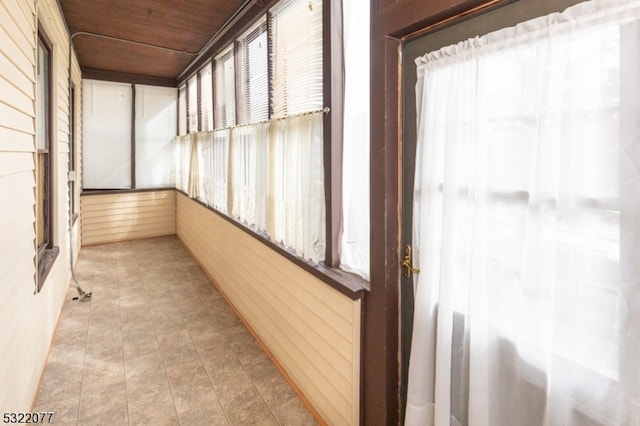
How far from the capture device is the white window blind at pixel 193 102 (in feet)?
17.4

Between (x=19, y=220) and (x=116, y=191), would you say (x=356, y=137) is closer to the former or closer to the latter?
(x=19, y=220)

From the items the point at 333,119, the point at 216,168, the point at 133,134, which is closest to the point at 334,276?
the point at 333,119

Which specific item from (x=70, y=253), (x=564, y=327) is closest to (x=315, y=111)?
(x=564, y=327)

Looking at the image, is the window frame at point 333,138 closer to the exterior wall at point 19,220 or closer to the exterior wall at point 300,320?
the exterior wall at point 300,320

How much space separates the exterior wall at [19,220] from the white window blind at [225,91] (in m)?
1.52

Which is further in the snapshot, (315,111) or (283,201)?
(283,201)

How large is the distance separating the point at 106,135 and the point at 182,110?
4.41 feet

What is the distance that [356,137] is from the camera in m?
1.94

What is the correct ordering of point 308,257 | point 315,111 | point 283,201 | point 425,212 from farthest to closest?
point 283,201 → point 308,257 → point 315,111 → point 425,212

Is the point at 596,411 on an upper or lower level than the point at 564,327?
lower

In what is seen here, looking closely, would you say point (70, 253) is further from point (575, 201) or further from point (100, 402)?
point (575, 201)

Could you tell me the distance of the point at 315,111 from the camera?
2088mm

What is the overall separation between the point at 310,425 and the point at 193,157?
12.8 ft

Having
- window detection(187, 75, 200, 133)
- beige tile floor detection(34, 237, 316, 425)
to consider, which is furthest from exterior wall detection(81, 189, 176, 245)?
beige tile floor detection(34, 237, 316, 425)
